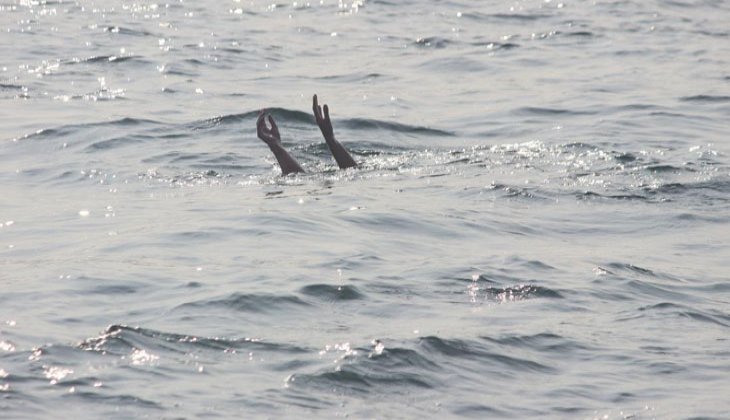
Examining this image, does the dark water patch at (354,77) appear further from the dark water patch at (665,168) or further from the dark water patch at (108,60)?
the dark water patch at (665,168)

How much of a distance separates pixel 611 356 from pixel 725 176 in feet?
18.7

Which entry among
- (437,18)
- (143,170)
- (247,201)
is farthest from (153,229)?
(437,18)

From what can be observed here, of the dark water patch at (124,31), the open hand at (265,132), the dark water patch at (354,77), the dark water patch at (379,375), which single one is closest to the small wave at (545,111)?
the dark water patch at (354,77)

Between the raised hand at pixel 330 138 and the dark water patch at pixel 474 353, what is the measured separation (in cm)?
508

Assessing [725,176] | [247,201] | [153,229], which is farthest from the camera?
[725,176]

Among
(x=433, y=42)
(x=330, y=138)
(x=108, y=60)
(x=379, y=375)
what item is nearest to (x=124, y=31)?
(x=108, y=60)

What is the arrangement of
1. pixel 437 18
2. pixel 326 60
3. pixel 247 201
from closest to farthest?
1. pixel 247 201
2. pixel 326 60
3. pixel 437 18

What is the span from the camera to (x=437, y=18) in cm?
2580

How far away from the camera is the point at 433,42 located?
2286cm

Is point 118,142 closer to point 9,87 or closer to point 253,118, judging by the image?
point 253,118

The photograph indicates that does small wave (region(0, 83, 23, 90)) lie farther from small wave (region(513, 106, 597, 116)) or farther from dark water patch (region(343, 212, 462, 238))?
dark water patch (region(343, 212, 462, 238))

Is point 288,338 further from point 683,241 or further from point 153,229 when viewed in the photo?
point 683,241

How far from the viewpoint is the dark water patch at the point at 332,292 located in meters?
8.77

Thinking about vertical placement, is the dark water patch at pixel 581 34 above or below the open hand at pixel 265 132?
below
